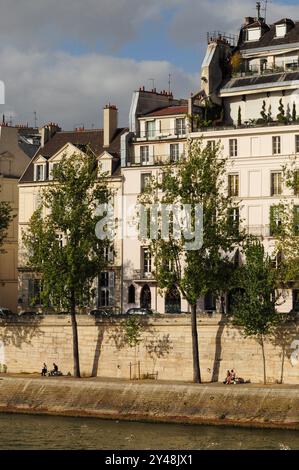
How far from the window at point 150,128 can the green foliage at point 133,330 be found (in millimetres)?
20186

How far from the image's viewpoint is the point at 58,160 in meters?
106

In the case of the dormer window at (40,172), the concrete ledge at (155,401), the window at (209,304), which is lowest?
the concrete ledge at (155,401)

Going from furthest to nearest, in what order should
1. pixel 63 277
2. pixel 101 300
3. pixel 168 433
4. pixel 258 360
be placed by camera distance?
pixel 101 300 → pixel 63 277 → pixel 258 360 → pixel 168 433

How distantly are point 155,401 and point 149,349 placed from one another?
7.03m

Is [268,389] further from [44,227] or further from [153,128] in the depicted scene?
[153,128]

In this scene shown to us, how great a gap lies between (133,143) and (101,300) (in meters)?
11.3

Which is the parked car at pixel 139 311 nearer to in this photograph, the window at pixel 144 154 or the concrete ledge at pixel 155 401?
the concrete ledge at pixel 155 401

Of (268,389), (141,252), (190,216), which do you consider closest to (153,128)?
(141,252)

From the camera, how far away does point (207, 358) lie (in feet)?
277

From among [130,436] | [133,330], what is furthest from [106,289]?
[130,436]

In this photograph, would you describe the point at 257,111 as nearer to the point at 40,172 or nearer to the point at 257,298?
the point at 40,172

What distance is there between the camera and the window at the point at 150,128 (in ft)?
338

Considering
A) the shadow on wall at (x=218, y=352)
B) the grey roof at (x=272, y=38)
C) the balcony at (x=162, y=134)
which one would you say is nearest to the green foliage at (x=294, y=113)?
the grey roof at (x=272, y=38)

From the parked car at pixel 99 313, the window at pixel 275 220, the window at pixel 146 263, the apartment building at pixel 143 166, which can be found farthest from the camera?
the window at pixel 146 263
